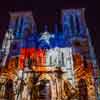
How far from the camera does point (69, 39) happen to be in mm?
6910

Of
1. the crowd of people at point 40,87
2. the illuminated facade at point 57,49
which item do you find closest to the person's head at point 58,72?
the crowd of people at point 40,87

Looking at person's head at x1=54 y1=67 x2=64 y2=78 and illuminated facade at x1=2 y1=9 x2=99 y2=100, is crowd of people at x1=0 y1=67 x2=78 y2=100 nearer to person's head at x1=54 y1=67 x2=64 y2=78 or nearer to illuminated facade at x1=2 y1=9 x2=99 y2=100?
person's head at x1=54 y1=67 x2=64 y2=78

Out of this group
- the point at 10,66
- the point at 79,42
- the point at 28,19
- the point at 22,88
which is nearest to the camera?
the point at 22,88

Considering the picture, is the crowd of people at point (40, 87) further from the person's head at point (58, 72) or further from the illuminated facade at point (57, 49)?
the illuminated facade at point (57, 49)

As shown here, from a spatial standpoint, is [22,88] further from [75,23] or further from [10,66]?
[75,23]

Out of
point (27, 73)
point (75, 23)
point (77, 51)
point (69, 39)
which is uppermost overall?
point (75, 23)

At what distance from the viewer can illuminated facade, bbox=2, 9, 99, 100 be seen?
600 centimetres

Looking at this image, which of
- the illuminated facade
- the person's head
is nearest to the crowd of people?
the person's head

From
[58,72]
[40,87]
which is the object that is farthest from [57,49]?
[40,87]

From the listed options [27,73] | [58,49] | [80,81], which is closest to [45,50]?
[58,49]

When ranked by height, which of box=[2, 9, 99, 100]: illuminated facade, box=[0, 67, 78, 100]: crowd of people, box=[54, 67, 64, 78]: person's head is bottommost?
box=[0, 67, 78, 100]: crowd of people

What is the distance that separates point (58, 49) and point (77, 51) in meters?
0.51

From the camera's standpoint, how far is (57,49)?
6547 millimetres

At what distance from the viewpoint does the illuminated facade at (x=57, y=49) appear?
6.00 meters
